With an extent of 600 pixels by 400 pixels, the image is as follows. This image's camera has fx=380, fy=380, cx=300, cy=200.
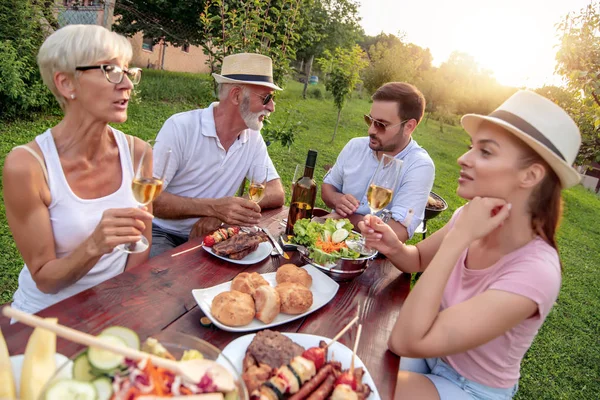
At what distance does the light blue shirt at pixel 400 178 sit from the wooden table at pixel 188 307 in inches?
49.2

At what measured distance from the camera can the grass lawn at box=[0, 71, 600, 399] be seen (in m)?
4.56

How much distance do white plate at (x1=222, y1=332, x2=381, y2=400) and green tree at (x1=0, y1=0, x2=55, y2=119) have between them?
8165 millimetres

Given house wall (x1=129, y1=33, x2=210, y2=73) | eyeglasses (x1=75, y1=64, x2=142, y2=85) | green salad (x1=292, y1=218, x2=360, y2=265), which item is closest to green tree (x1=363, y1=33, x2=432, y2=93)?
house wall (x1=129, y1=33, x2=210, y2=73)

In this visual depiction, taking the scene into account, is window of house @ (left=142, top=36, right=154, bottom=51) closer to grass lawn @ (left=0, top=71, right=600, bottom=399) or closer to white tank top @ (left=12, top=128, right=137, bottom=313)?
grass lawn @ (left=0, top=71, right=600, bottom=399)

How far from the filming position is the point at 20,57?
7.75 m

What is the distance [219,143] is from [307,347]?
244 centimetres

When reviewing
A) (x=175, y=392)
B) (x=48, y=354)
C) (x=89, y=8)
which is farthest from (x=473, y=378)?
(x=89, y=8)

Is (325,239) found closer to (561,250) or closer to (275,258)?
(275,258)

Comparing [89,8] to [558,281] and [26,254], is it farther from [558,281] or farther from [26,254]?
[558,281]

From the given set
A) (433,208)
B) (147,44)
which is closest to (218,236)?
(433,208)

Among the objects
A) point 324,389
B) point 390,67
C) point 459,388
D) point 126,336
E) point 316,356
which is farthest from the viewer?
point 390,67

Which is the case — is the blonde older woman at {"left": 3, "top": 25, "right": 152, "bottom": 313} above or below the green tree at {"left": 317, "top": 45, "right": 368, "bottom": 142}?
below

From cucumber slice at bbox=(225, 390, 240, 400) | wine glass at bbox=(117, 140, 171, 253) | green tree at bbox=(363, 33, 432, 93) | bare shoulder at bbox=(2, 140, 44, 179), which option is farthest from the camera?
green tree at bbox=(363, 33, 432, 93)

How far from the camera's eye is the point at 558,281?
1.79 metres
